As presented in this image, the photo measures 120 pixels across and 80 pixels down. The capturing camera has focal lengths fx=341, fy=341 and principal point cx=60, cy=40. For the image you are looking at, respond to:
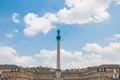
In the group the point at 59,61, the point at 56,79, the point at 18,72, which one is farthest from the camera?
the point at 18,72

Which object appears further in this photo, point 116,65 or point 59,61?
point 116,65

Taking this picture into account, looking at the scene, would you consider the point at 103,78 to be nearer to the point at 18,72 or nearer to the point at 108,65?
the point at 108,65

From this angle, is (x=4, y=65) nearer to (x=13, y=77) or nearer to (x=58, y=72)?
(x=13, y=77)

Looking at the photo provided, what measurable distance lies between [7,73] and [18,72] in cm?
669

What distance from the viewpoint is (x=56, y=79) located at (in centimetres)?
18462

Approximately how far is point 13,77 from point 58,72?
3194 cm

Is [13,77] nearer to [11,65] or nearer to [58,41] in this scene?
[11,65]

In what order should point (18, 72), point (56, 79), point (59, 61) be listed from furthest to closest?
point (18, 72) → point (56, 79) → point (59, 61)

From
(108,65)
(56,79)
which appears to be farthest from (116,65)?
(56,79)

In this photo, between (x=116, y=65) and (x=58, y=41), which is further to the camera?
(x=116, y=65)

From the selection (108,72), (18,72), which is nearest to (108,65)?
(108,72)

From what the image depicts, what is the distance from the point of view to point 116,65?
195 m

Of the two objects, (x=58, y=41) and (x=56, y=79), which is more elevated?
(x=58, y=41)

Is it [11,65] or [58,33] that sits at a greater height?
[58,33]
